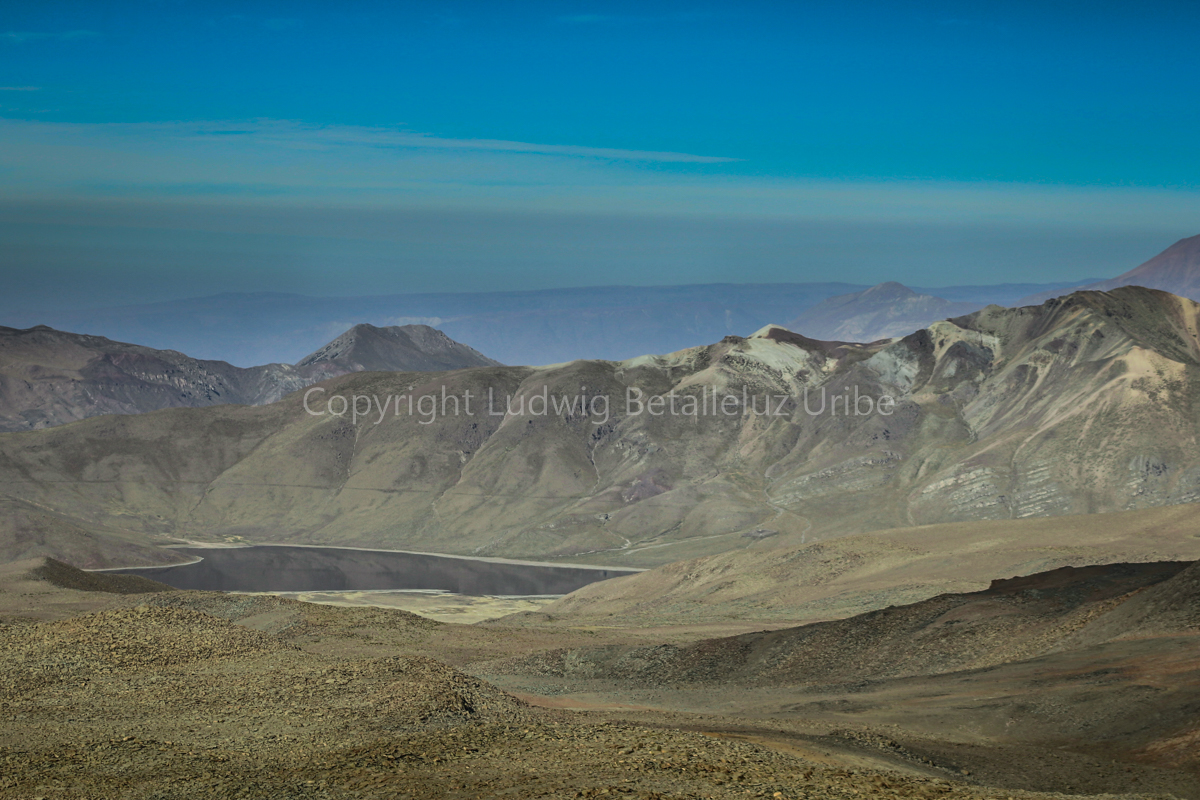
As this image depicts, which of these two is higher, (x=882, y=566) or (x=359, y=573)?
(x=882, y=566)

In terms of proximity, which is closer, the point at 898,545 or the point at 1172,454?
the point at 898,545

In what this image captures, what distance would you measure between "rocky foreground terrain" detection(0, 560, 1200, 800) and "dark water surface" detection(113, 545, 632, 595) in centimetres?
9363

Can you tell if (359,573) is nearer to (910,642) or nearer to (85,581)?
(85,581)

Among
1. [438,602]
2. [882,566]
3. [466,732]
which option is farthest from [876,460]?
[466,732]

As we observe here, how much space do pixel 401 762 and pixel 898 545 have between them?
71.7m

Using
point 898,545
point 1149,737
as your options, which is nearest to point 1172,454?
point 898,545

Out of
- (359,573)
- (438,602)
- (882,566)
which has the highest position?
(882,566)

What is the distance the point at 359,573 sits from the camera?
156750 millimetres

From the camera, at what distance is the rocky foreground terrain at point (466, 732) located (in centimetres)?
2228

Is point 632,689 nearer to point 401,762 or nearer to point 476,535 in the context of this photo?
point 401,762

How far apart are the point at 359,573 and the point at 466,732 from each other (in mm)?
133891

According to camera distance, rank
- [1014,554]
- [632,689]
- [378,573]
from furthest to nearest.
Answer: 1. [378,573]
2. [1014,554]
3. [632,689]

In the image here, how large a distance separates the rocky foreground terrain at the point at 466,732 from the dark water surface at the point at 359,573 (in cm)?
9363

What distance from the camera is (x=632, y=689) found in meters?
48.5
